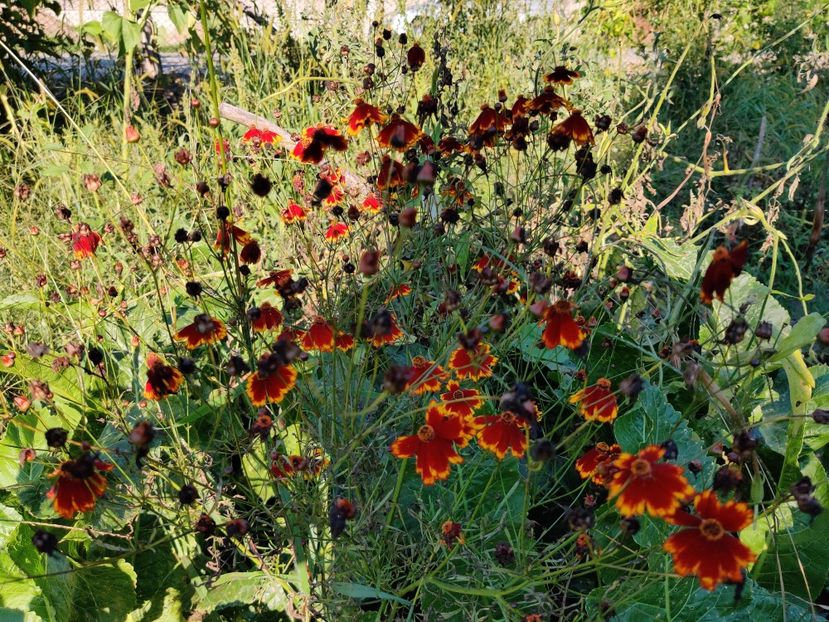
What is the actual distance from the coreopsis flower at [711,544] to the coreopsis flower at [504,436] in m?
0.28

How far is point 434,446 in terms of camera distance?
1.02m

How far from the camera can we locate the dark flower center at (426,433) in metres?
1.01

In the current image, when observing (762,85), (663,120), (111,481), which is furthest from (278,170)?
(762,85)

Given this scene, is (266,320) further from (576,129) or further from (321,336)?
(576,129)

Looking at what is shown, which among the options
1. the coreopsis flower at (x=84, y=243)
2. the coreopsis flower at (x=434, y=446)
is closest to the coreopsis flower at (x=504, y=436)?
the coreopsis flower at (x=434, y=446)

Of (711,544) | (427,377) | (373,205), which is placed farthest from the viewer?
(373,205)

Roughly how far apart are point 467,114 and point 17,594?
2.78m

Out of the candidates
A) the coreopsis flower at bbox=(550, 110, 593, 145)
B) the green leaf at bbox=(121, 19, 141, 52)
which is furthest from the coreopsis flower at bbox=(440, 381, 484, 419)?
the green leaf at bbox=(121, 19, 141, 52)

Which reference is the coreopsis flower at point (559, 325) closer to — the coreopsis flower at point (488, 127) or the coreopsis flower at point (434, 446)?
the coreopsis flower at point (434, 446)

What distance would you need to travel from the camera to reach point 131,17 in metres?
2.53

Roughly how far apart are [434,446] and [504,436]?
11 centimetres

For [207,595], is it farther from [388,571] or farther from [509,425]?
[509,425]

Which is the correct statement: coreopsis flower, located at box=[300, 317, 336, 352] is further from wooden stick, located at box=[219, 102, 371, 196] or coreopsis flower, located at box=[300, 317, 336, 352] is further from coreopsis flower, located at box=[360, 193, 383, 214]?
wooden stick, located at box=[219, 102, 371, 196]

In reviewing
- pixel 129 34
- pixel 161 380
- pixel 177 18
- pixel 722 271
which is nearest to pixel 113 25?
pixel 129 34
